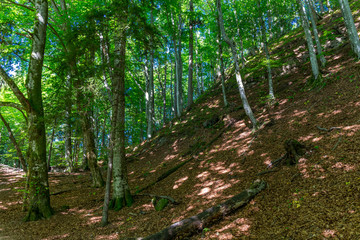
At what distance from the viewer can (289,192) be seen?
182 inches

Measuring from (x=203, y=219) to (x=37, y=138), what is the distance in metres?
6.70

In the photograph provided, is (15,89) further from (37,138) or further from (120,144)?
(120,144)

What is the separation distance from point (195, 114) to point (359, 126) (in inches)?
477

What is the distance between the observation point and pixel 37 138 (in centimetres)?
691

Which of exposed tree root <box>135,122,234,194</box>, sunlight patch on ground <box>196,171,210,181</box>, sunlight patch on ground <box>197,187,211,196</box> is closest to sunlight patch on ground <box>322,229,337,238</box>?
sunlight patch on ground <box>197,187,211,196</box>

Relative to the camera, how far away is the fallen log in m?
4.15

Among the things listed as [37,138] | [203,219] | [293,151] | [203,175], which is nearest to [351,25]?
[293,151]

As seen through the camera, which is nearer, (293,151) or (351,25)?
(293,151)

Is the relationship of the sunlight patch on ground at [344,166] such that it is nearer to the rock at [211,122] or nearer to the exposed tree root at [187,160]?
the exposed tree root at [187,160]

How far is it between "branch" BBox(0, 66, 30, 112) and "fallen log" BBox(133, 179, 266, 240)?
6.65m

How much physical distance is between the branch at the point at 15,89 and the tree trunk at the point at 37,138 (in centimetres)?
15

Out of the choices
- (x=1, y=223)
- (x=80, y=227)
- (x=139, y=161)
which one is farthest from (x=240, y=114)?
(x=1, y=223)

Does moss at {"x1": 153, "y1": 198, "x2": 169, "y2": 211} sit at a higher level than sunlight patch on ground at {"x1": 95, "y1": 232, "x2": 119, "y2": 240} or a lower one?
higher

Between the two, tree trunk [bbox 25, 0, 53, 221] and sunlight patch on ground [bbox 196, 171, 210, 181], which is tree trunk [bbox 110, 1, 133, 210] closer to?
tree trunk [bbox 25, 0, 53, 221]
